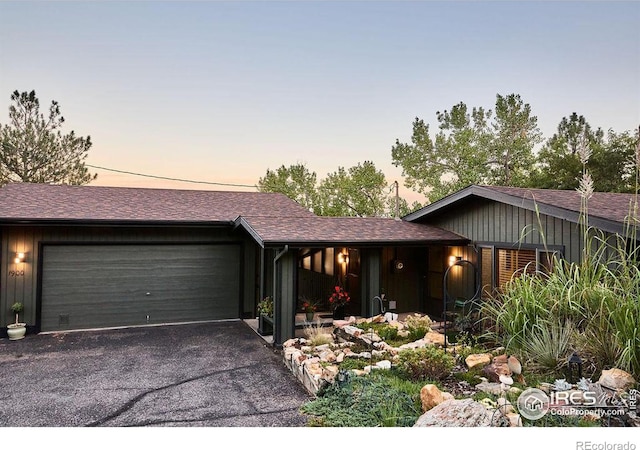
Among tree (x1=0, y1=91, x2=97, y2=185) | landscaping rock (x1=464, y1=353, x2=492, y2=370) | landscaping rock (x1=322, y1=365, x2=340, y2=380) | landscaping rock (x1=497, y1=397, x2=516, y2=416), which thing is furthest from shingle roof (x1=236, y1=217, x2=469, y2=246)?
tree (x1=0, y1=91, x2=97, y2=185)

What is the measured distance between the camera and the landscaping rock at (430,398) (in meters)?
3.39

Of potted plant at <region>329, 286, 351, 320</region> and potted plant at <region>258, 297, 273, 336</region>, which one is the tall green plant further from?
potted plant at <region>329, 286, 351, 320</region>

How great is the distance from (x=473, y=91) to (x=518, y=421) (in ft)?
60.3

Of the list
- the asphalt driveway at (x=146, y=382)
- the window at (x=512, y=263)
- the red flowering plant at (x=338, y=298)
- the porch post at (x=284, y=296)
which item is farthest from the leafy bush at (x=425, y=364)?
the red flowering plant at (x=338, y=298)

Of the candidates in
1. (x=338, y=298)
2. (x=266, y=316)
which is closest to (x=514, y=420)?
(x=266, y=316)

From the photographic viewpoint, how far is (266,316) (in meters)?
7.42

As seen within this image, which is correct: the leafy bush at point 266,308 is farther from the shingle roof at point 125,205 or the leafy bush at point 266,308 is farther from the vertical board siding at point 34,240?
the vertical board siding at point 34,240

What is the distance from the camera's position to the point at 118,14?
8352 millimetres

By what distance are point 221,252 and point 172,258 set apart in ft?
3.57

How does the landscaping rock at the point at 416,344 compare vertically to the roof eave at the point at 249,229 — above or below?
below

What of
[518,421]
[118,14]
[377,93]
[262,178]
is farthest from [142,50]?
[262,178]

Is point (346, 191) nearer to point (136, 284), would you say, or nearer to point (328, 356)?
point (136, 284)

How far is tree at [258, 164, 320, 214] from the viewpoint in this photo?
73.4ft

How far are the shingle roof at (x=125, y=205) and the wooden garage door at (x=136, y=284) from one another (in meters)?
0.71
